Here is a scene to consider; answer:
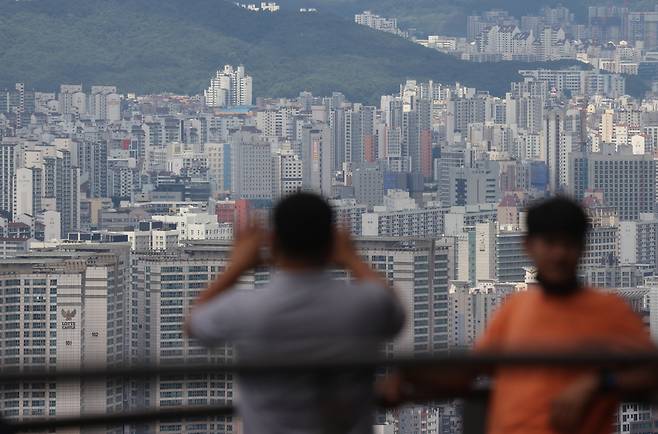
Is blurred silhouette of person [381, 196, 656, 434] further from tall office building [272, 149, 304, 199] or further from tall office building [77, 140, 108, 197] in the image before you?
tall office building [272, 149, 304, 199]

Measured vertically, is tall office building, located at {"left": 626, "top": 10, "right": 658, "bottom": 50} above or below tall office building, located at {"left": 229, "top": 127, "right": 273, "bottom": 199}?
above

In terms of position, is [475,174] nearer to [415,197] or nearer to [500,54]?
[415,197]

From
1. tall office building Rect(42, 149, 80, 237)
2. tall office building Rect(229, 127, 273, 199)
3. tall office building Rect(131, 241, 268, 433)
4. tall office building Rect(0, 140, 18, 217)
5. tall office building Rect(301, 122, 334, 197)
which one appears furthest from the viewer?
tall office building Rect(301, 122, 334, 197)

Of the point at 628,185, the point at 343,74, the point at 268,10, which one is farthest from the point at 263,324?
the point at 268,10

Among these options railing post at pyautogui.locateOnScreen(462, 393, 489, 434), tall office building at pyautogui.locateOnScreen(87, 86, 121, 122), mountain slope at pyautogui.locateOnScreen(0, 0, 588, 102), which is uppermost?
mountain slope at pyautogui.locateOnScreen(0, 0, 588, 102)

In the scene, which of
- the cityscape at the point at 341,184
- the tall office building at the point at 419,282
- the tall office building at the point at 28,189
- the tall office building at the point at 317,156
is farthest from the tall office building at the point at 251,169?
the tall office building at the point at 419,282

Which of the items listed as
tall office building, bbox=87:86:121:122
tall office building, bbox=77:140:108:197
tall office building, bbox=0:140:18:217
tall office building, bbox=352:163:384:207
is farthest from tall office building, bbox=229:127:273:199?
tall office building, bbox=87:86:121:122

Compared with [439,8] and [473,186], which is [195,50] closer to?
[473,186]
